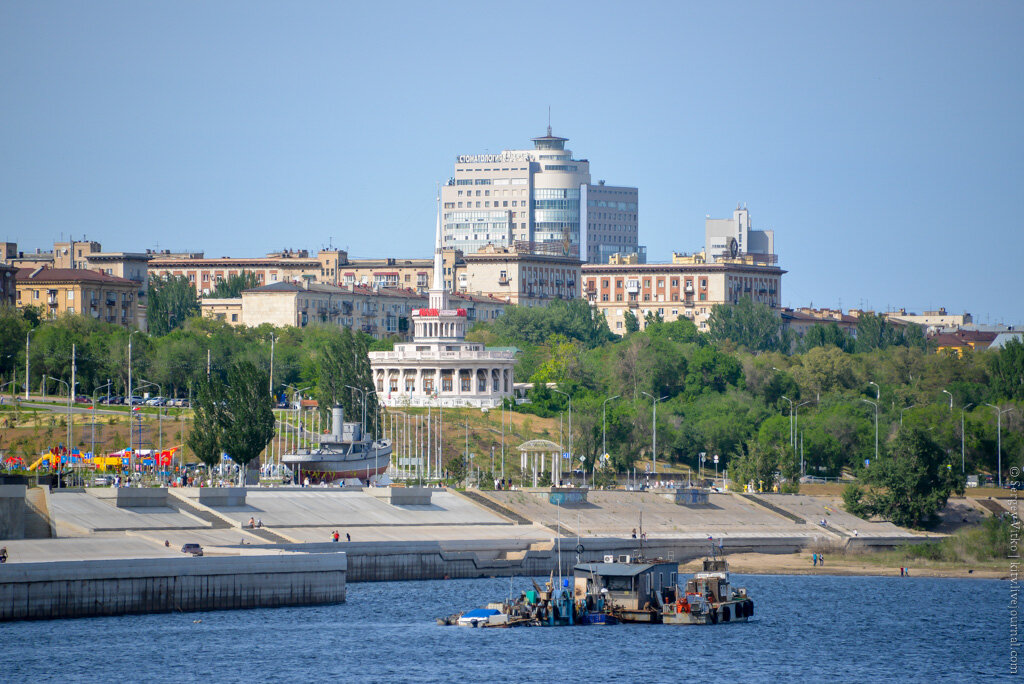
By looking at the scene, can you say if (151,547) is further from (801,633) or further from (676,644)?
(801,633)

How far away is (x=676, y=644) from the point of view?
70.1 metres

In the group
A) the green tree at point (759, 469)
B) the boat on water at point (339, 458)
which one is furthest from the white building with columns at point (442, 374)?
the boat on water at point (339, 458)

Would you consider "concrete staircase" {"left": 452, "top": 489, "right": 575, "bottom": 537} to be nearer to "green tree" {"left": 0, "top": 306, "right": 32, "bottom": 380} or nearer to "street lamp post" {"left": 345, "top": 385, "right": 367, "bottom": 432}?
"street lamp post" {"left": 345, "top": 385, "right": 367, "bottom": 432}

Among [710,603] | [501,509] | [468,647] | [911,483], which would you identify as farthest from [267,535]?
[911,483]

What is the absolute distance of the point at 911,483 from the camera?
12031 centimetres

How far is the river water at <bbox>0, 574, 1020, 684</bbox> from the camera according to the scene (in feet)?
199

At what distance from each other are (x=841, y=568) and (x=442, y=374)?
74741 mm

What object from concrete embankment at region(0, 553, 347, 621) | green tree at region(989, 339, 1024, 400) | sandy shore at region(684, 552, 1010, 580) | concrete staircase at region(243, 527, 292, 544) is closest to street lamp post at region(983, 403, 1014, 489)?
green tree at region(989, 339, 1024, 400)

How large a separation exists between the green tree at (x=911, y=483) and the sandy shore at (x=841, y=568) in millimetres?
14285

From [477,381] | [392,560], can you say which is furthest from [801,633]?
[477,381]

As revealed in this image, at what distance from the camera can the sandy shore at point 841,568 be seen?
101056mm

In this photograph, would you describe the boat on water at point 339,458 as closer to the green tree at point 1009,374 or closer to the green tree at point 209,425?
the green tree at point 209,425

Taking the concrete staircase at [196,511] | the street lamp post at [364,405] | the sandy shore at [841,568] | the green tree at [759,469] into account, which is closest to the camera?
the concrete staircase at [196,511]

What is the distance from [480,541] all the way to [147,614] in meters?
28.1
